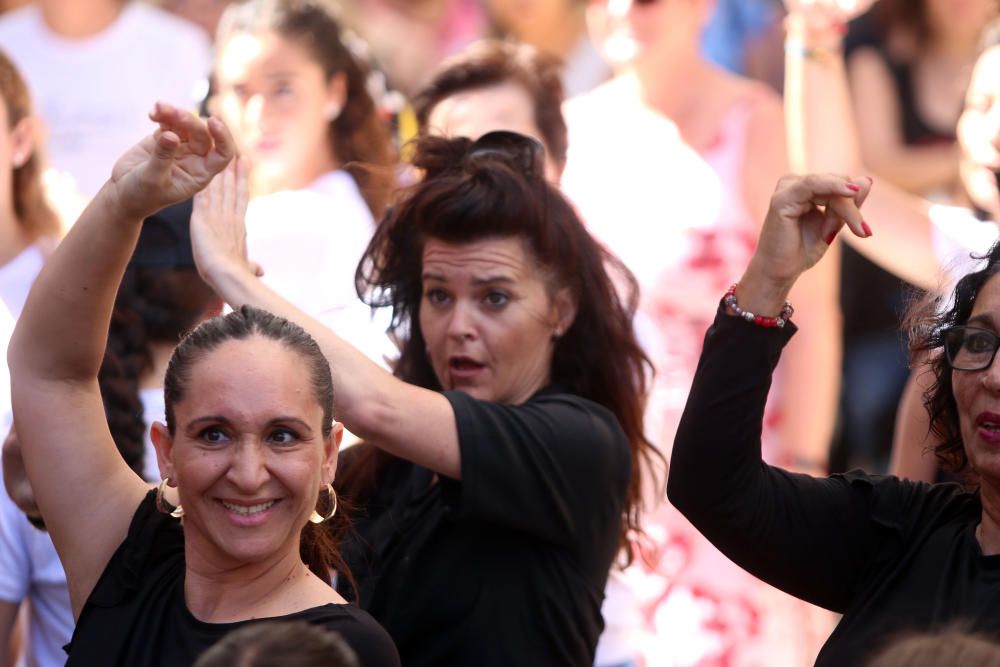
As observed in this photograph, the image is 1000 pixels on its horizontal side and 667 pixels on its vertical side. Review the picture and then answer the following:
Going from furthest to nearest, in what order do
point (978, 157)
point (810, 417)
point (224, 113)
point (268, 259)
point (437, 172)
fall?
point (224, 113), point (810, 417), point (268, 259), point (978, 157), point (437, 172)

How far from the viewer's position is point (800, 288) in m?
4.02

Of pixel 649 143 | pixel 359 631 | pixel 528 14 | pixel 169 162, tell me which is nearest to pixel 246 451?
pixel 359 631

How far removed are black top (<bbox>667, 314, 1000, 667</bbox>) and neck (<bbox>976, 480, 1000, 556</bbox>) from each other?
1 cm

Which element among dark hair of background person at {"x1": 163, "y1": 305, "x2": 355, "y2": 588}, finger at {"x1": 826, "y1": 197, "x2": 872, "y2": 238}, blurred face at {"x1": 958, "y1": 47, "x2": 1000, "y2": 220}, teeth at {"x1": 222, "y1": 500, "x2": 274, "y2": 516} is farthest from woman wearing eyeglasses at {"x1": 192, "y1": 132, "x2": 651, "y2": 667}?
blurred face at {"x1": 958, "y1": 47, "x2": 1000, "y2": 220}

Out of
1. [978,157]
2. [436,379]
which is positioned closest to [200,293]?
[436,379]

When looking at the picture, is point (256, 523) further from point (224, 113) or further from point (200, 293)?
point (224, 113)

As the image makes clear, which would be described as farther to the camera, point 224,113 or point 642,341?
point 224,113

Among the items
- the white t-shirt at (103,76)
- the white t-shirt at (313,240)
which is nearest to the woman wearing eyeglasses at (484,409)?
the white t-shirt at (313,240)

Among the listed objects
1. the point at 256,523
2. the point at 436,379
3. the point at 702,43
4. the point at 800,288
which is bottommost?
the point at 256,523

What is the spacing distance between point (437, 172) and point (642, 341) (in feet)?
3.50

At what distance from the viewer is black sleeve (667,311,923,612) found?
193 centimetres

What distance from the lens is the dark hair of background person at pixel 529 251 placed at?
257 centimetres

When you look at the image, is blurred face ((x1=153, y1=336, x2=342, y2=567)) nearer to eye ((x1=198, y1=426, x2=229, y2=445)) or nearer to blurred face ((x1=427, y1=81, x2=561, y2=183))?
eye ((x1=198, y1=426, x2=229, y2=445))

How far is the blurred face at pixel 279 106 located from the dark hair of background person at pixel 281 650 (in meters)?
2.73
